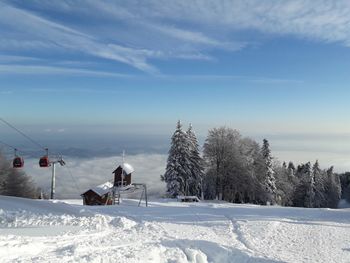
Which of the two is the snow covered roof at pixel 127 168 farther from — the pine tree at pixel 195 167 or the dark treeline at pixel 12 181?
the dark treeline at pixel 12 181

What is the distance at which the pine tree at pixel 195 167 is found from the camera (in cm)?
5828

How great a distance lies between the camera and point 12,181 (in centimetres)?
6016

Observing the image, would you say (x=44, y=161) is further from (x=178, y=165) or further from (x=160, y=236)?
(x=178, y=165)

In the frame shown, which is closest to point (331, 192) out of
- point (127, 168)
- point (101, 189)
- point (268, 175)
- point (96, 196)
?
point (268, 175)

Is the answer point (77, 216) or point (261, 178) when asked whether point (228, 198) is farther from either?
point (77, 216)

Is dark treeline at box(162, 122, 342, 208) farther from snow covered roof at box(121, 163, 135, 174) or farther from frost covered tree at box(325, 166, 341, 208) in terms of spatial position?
frost covered tree at box(325, 166, 341, 208)

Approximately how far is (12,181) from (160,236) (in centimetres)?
4858

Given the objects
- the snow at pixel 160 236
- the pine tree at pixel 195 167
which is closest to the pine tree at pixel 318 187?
the pine tree at pixel 195 167

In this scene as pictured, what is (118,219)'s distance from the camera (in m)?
18.7

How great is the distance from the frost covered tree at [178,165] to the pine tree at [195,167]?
57.6 inches

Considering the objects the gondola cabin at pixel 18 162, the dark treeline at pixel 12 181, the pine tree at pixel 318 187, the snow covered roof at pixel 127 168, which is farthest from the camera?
the pine tree at pixel 318 187

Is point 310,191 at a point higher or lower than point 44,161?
lower

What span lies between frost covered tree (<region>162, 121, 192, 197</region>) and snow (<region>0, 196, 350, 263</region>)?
2956cm

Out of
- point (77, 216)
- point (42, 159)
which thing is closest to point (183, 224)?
point (77, 216)
